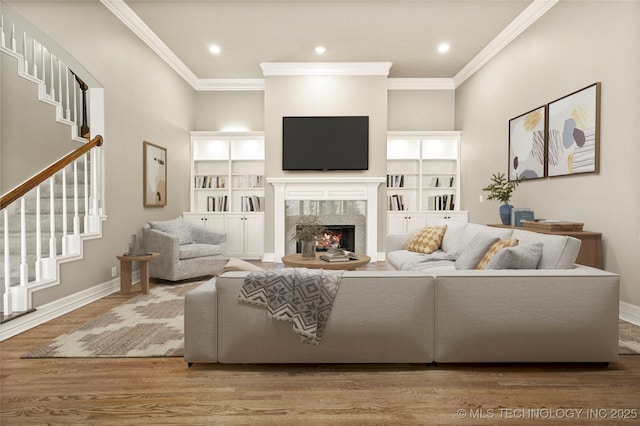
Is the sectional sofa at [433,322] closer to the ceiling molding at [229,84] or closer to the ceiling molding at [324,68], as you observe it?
the ceiling molding at [324,68]

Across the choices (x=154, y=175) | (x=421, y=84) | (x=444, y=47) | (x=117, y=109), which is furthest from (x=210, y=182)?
(x=444, y=47)

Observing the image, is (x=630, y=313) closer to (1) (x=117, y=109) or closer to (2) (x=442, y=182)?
(2) (x=442, y=182)

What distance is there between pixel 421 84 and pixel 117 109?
493cm

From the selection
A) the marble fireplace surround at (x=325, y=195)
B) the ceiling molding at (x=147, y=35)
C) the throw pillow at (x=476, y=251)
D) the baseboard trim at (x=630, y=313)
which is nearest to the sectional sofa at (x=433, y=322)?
the throw pillow at (x=476, y=251)

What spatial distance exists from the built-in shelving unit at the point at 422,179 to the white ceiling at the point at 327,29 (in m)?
1.21

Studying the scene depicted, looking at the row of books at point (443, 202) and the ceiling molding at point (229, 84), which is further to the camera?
the ceiling molding at point (229, 84)

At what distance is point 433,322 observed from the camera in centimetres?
202

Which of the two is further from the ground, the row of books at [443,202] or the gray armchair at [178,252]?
the row of books at [443,202]

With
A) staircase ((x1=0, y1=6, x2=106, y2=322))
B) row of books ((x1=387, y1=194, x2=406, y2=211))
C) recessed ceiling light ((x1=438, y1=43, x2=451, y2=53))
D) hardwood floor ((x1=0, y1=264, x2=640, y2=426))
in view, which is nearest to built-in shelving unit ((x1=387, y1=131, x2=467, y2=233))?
row of books ((x1=387, y1=194, x2=406, y2=211))

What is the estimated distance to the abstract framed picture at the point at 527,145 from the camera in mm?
4031

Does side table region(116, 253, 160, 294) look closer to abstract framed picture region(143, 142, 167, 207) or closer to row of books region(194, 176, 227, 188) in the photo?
abstract framed picture region(143, 142, 167, 207)

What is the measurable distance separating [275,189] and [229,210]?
3.30 ft

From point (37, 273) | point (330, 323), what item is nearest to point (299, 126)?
point (37, 273)

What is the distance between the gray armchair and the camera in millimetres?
4281
